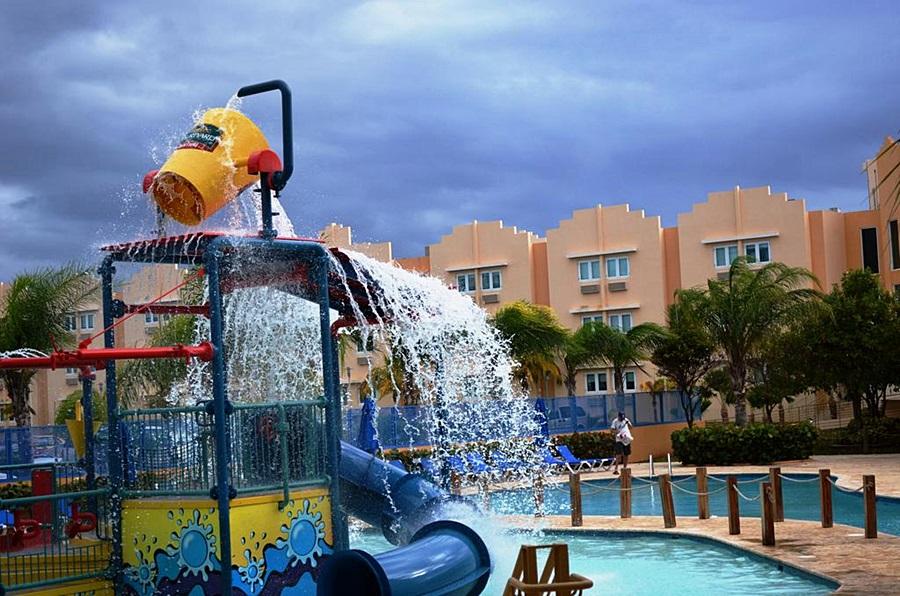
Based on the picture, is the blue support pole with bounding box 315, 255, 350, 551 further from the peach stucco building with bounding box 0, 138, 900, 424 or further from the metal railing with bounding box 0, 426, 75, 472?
the peach stucco building with bounding box 0, 138, 900, 424

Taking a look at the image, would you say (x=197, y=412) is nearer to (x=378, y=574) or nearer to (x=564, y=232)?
(x=378, y=574)

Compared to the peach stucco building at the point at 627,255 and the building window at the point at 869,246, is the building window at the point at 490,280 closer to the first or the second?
the peach stucco building at the point at 627,255

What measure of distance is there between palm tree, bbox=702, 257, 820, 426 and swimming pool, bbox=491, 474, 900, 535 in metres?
4.90

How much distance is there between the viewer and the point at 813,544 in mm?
15711

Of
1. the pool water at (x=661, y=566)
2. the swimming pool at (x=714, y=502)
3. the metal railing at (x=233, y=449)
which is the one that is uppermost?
the metal railing at (x=233, y=449)

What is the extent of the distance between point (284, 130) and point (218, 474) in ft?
10.5

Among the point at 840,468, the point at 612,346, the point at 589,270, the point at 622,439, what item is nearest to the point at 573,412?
the point at 622,439

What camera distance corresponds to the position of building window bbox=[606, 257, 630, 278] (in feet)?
169

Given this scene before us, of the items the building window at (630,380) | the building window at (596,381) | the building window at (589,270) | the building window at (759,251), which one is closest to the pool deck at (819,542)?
the building window at (759,251)

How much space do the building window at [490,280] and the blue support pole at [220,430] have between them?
44107 millimetres

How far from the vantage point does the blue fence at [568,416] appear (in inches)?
1113

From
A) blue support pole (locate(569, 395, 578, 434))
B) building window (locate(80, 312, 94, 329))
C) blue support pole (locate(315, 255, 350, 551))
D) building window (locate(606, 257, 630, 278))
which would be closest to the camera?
blue support pole (locate(315, 255, 350, 551))

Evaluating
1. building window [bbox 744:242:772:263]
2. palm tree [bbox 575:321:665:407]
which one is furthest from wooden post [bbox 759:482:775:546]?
building window [bbox 744:242:772:263]

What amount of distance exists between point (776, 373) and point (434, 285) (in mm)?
29214
